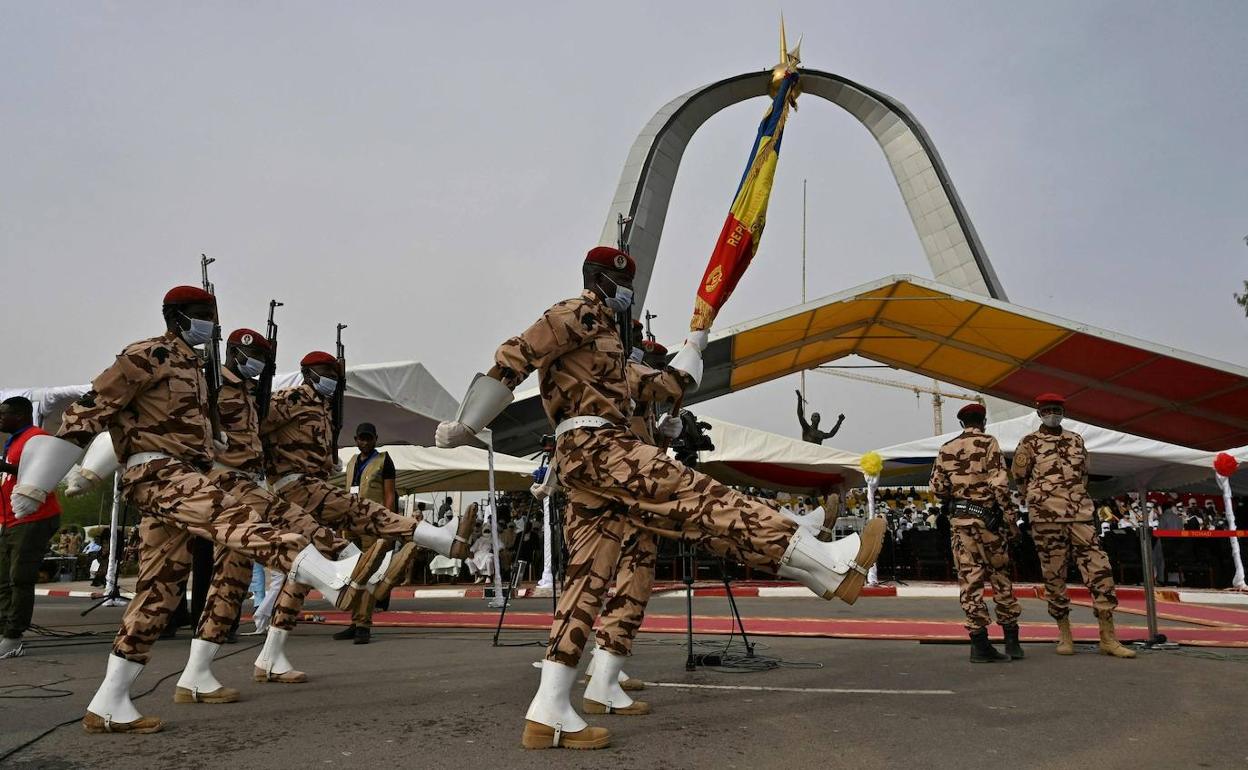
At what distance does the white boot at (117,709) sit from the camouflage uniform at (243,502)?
0.63 metres

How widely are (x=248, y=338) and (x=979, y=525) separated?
190 inches

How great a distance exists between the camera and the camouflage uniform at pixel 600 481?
309cm

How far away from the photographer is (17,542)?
21.1 feet

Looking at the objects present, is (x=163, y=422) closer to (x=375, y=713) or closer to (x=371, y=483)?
(x=375, y=713)

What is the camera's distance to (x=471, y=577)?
20.1 meters

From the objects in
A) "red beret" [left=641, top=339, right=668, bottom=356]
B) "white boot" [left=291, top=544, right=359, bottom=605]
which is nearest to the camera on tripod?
"red beret" [left=641, top=339, right=668, bottom=356]

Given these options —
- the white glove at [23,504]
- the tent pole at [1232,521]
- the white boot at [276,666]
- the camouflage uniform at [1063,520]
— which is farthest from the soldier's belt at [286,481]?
the tent pole at [1232,521]

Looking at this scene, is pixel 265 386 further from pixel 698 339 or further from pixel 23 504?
pixel 698 339

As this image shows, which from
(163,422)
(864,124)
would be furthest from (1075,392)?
(163,422)

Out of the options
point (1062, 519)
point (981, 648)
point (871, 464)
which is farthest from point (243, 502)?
point (871, 464)

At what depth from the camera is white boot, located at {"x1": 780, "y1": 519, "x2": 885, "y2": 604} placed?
286 centimetres

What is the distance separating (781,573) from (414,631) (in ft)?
19.5

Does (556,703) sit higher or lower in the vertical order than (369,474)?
lower

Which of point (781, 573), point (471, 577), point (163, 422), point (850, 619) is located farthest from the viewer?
point (471, 577)
